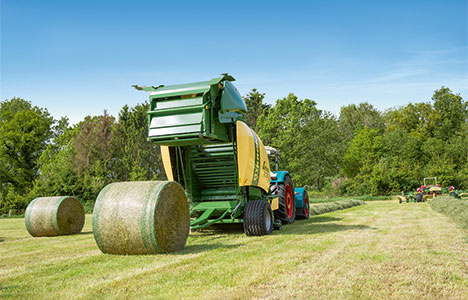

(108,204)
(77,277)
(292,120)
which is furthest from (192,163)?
(292,120)

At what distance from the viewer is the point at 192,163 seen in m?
10.2

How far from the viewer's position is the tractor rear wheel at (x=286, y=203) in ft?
38.1

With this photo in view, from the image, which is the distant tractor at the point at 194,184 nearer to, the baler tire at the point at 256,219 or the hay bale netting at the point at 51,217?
the baler tire at the point at 256,219

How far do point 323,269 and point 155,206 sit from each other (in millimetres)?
2756

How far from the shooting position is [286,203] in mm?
12281

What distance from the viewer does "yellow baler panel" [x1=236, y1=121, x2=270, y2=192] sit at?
30.7 ft

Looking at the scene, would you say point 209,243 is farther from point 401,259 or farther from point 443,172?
point 443,172

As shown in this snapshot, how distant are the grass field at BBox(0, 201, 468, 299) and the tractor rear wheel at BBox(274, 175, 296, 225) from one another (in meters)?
3.56

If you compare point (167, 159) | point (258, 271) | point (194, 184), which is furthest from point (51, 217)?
point (258, 271)

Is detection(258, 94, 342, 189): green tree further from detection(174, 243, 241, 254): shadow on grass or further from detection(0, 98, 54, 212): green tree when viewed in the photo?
detection(174, 243, 241, 254): shadow on grass

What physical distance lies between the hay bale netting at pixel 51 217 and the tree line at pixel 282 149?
2064 cm

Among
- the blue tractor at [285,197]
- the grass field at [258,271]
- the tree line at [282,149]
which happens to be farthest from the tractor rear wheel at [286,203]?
the tree line at [282,149]

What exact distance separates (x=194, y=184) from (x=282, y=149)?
31.3 meters

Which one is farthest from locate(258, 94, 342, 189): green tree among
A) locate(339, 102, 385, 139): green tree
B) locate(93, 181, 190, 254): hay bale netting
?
locate(93, 181, 190, 254): hay bale netting
